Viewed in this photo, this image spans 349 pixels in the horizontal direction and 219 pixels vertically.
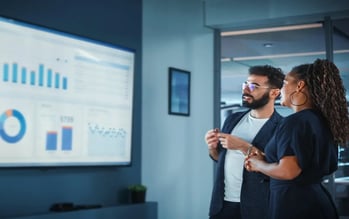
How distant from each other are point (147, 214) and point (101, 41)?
1.38m

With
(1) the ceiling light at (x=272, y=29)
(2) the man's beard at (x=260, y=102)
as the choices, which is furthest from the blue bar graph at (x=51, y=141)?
(1) the ceiling light at (x=272, y=29)

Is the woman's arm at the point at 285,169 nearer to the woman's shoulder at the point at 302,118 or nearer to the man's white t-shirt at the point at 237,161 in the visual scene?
the woman's shoulder at the point at 302,118

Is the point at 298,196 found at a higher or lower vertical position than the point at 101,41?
lower

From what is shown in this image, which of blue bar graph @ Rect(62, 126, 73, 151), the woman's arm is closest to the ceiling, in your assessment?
A: blue bar graph @ Rect(62, 126, 73, 151)

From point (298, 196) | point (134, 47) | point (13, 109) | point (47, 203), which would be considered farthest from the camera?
point (134, 47)

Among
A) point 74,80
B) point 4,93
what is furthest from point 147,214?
point 4,93

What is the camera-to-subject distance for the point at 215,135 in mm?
2857

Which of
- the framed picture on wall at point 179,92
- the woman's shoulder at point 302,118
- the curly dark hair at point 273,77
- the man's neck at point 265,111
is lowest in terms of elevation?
the woman's shoulder at point 302,118

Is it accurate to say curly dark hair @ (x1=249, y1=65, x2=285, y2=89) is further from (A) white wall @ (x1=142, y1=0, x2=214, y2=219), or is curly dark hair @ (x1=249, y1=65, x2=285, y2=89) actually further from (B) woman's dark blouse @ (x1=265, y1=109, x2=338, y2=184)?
(A) white wall @ (x1=142, y1=0, x2=214, y2=219)

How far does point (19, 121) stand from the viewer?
10.2 ft

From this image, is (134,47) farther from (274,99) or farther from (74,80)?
(274,99)

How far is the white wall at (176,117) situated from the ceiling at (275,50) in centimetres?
20

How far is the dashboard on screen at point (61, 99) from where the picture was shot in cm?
307

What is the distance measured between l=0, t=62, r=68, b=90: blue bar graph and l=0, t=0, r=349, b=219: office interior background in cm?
38
